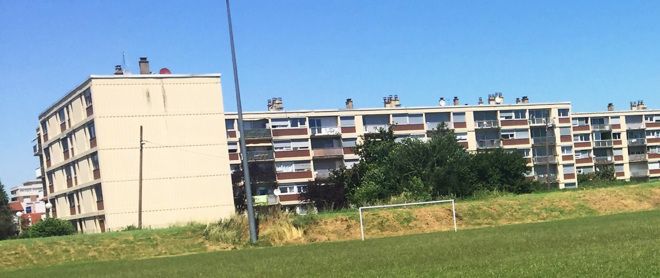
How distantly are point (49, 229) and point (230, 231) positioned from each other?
20845mm

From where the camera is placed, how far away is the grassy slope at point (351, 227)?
34.7 metres

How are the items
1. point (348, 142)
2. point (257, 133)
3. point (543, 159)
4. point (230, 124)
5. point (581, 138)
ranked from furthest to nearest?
point (581, 138)
point (543, 159)
point (348, 142)
point (230, 124)
point (257, 133)

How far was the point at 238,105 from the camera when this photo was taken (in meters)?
36.2

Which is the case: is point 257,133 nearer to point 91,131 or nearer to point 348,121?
point 348,121

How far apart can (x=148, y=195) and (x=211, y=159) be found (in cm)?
732

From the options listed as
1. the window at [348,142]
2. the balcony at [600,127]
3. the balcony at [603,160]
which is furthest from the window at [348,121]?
the balcony at [603,160]

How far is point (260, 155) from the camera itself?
9662cm

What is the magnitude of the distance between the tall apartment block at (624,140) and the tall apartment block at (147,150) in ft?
262

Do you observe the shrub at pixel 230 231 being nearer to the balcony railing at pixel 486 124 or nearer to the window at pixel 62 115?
the window at pixel 62 115

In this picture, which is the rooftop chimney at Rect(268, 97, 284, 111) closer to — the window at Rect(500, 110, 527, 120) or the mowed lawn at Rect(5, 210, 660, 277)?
the window at Rect(500, 110, 527, 120)

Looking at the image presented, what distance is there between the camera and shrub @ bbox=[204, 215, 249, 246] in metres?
36.5

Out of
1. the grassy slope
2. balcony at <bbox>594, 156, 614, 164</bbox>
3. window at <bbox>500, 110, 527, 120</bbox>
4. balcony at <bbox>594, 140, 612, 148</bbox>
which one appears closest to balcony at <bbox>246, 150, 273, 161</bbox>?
window at <bbox>500, 110, 527, 120</bbox>

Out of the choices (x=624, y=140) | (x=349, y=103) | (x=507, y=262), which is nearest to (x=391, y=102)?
(x=349, y=103)

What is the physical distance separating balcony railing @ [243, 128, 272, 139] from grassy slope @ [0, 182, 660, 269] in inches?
2215
